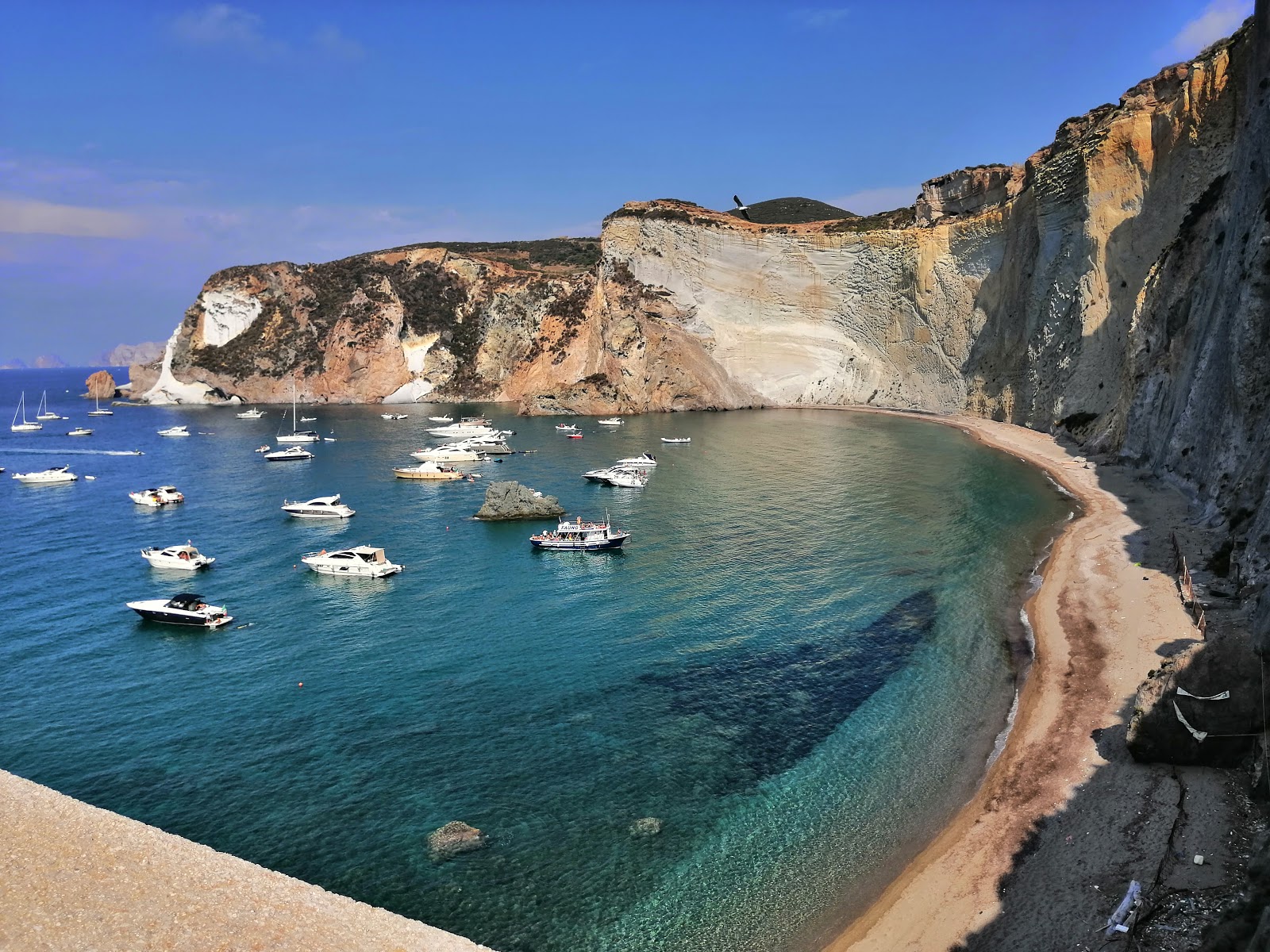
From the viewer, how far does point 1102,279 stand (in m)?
74.6

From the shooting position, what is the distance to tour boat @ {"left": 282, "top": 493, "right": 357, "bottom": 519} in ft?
185

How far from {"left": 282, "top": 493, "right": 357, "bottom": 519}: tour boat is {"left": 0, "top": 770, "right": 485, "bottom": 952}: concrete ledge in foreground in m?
39.4

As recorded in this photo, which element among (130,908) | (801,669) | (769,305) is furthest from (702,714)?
(769,305)

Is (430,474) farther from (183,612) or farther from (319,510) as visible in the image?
(183,612)

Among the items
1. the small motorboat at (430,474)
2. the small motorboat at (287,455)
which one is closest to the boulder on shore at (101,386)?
the small motorboat at (287,455)

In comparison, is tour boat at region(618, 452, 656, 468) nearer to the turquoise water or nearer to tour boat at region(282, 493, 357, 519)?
the turquoise water

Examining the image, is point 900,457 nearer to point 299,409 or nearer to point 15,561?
point 15,561

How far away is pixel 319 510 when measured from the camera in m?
56.2

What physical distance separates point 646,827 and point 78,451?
98131 mm

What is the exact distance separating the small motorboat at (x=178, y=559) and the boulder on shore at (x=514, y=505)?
17338mm

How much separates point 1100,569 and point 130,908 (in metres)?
38.1

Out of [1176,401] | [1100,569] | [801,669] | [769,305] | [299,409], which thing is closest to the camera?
[801,669]

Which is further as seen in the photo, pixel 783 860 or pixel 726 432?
pixel 726 432

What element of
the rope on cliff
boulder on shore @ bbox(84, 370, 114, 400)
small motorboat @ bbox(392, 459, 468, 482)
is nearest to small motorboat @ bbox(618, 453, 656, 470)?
small motorboat @ bbox(392, 459, 468, 482)
